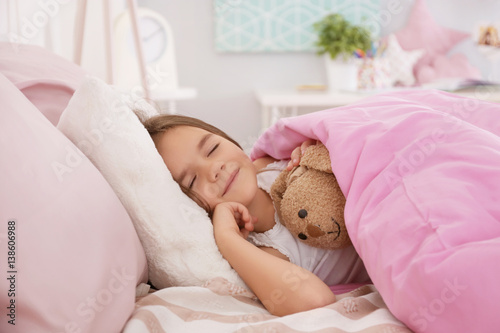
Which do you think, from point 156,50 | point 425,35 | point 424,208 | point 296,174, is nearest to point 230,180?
point 296,174

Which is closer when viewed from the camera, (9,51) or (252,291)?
(252,291)

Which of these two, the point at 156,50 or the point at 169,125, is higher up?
the point at 156,50

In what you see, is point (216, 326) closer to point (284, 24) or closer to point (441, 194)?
point (441, 194)

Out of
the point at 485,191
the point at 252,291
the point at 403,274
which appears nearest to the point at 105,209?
the point at 252,291

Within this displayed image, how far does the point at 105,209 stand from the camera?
70 centimetres

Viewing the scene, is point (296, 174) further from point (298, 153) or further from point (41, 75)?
point (41, 75)

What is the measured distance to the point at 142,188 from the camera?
0.84 metres

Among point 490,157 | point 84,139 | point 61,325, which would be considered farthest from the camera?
point 84,139

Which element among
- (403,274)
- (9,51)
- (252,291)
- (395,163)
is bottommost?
(252,291)

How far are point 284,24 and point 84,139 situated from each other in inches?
97.1

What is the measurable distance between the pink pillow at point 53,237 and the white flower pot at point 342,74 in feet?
7.58

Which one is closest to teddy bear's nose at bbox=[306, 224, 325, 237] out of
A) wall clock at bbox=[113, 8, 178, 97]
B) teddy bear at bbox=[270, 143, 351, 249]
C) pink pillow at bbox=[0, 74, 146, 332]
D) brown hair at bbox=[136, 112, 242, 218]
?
teddy bear at bbox=[270, 143, 351, 249]

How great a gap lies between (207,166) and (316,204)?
9.6 inches

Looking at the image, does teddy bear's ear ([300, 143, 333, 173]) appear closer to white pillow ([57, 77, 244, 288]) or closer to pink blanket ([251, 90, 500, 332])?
pink blanket ([251, 90, 500, 332])
